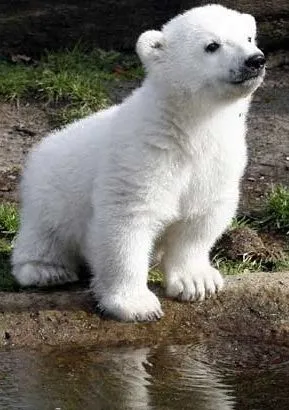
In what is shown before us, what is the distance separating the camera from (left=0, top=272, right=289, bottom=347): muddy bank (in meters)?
5.53

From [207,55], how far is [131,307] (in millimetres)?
1271

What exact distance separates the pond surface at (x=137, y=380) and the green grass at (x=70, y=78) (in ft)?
13.4

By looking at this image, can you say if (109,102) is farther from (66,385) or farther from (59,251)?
(66,385)

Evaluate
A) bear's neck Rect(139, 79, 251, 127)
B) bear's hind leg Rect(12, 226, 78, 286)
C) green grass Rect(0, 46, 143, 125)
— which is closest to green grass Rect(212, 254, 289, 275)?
bear's hind leg Rect(12, 226, 78, 286)

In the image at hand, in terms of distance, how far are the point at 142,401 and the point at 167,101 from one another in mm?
1539

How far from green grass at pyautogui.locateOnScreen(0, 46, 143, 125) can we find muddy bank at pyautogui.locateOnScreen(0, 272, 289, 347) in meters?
3.65

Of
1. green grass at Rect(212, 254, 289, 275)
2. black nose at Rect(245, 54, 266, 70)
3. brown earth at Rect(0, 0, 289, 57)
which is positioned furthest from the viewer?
brown earth at Rect(0, 0, 289, 57)

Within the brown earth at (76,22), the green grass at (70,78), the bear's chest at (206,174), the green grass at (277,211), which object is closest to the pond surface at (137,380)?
the bear's chest at (206,174)

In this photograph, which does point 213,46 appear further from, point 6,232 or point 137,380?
point 6,232

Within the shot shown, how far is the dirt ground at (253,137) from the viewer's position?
26.8 feet

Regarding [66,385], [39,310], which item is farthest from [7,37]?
[66,385]

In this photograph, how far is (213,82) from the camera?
533cm

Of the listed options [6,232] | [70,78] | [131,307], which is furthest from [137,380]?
[70,78]

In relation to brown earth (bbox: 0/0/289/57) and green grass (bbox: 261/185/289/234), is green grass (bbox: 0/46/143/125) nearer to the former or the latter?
brown earth (bbox: 0/0/289/57)
